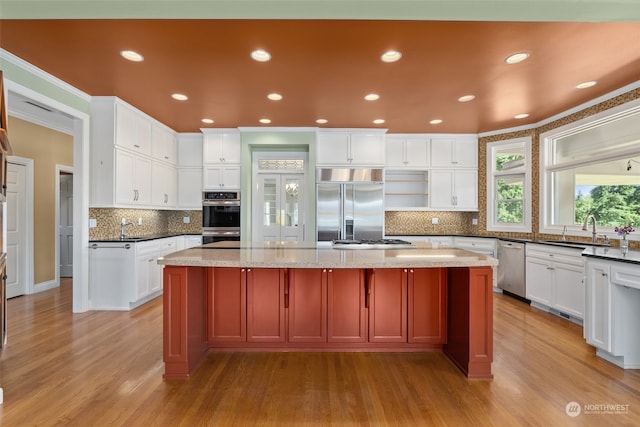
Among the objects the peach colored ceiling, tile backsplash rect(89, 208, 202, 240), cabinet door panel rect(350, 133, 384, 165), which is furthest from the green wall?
tile backsplash rect(89, 208, 202, 240)

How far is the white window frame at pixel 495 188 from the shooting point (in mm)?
5023

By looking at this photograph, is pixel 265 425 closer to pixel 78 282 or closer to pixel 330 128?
pixel 78 282

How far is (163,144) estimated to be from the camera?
5141 millimetres

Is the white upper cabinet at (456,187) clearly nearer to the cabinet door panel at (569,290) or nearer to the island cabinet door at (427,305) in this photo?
the cabinet door panel at (569,290)

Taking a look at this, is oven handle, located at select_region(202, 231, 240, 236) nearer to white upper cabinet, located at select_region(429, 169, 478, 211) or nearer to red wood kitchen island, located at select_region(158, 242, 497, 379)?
red wood kitchen island, located at select_region(158, 242, 497, 379)

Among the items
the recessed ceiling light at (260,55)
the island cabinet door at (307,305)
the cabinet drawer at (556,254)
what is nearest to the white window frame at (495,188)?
the cabinet drawer at (556,254)

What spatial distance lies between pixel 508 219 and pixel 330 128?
3.43 metres

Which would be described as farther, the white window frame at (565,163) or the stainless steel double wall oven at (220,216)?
the stainless steel double wall oven at (220,216)

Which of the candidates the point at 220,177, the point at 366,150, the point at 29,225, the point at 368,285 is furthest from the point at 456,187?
the point at 29,225

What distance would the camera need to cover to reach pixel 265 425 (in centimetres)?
184

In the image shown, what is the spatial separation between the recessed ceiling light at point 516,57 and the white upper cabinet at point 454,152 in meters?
2.74

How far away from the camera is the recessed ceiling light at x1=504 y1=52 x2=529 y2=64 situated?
282cm

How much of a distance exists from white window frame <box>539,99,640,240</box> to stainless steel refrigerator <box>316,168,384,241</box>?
2.43 m

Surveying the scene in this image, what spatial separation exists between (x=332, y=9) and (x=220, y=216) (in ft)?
13.0
